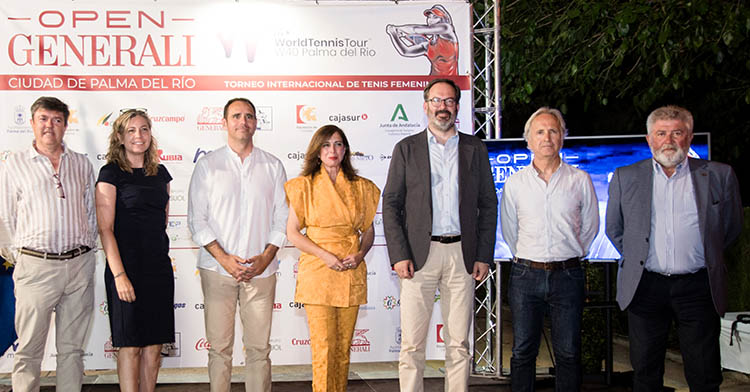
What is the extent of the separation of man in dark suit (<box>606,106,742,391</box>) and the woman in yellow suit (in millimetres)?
1422

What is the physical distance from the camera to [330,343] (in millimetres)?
3195

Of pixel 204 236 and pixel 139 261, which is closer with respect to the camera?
pixel 139 261

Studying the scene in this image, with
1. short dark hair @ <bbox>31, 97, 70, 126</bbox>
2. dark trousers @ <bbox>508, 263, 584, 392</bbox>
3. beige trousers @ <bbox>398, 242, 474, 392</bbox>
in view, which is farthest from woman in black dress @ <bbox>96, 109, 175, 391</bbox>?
dark trousers @ <bbox>508, 263, 584, 392</bbox>

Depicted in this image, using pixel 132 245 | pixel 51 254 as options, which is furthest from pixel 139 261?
pixel 51 254

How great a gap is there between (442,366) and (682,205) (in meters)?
2.30

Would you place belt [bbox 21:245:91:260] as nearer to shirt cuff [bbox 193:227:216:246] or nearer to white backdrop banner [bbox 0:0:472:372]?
shirt cuff [bbox 193:227:216:246]

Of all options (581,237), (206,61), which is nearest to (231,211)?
(206,61)

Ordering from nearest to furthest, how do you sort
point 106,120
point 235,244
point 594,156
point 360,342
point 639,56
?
point 235,244, point 594,156, point 106,120, point 360,342, point 639,56

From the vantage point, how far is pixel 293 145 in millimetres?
4340

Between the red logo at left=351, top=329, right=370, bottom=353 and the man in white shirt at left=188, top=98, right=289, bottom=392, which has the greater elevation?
the man in white shirt at left=188, top=98, right=289, bottom=392

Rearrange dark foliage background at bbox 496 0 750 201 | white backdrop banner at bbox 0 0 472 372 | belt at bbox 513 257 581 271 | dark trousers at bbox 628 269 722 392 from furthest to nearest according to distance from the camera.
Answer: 1. dark foliage background at bbox 496 0 750 201
2. white backdrop banner at bbox 0 0 472 372
3. belt at bbox 513 257 581 271
4. dark trousers at bbox 628 269 722 392

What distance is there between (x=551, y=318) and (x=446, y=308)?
1.82ft

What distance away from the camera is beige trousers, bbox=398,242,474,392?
3275mm

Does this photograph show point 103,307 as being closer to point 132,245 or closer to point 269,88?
point 132,245
